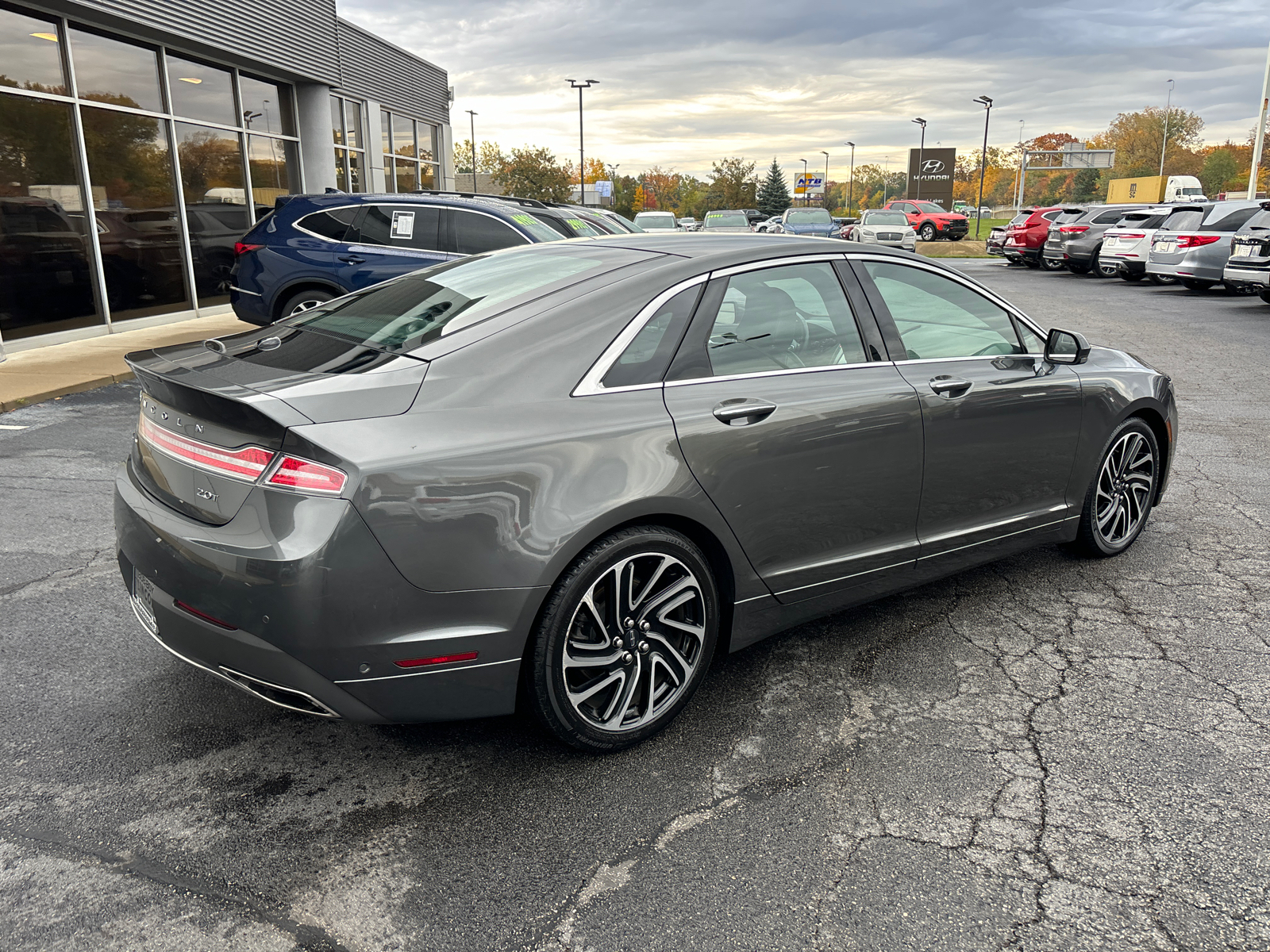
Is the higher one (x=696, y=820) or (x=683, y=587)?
(x=683, y=587)

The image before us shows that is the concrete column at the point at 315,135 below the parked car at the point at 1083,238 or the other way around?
the other way around

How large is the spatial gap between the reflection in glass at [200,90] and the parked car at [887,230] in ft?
68.9

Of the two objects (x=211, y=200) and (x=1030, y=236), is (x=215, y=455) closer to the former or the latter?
(x=211, y=200)

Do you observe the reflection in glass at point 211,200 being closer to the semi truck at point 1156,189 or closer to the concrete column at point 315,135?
the concrete column at point 315,135

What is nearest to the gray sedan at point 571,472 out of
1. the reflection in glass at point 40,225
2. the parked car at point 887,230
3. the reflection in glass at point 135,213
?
the reflection in glass at point 40,225

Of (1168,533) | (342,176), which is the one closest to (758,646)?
(1168,533)

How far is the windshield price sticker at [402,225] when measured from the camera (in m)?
10.2

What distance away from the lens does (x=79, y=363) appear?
10.2 metres

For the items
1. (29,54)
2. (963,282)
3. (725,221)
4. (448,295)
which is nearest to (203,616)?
(448,295)

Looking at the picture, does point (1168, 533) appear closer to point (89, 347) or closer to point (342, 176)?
point (89, 347)

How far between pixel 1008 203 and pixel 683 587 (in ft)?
481

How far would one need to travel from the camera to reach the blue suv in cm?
1002

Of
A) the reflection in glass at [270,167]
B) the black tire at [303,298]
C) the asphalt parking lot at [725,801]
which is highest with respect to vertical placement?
the reflection in glass at [270,167]

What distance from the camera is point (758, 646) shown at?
387 centimetres
